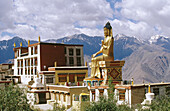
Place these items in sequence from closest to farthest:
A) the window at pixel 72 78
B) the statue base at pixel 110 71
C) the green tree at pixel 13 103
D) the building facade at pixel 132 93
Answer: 1. the green tree at pixel 13 103
2. the building facade at pixel 132 93
3. the statue base at pixel 110 71
4. the window at pixel 72 78

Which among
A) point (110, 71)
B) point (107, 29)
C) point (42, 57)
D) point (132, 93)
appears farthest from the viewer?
point (42, 57)

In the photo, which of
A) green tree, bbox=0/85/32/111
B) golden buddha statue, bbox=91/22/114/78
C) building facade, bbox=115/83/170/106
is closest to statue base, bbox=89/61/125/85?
golden buddha statue, bbox=91/22/114/78

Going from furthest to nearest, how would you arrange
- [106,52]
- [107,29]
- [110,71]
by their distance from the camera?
1. [107,29]
2. [106,52]
3. [110,71]

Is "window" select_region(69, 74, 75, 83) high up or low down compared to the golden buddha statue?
down

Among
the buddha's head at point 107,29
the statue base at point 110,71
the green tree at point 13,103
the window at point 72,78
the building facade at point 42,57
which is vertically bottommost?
the green tree at point 13,103

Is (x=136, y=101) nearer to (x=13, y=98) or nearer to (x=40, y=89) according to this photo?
(x=13, y=98)

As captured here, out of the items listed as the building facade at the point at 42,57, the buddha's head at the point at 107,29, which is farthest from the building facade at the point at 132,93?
the building facade at the point at 42,57

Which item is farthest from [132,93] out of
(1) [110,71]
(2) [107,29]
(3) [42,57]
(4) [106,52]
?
(3) [42,57]

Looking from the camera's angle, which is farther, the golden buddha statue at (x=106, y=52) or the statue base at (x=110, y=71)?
the golden buddha statue at (x=106, y=52)

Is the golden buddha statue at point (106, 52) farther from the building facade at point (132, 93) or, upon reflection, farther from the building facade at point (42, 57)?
the building facade at point (42, 57)

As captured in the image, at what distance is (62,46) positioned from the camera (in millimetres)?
50469

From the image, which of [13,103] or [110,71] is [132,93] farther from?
[13,103]

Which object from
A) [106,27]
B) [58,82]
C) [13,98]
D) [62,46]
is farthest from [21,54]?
[13,98]

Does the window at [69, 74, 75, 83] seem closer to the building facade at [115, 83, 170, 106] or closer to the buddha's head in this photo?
the buddha's head
